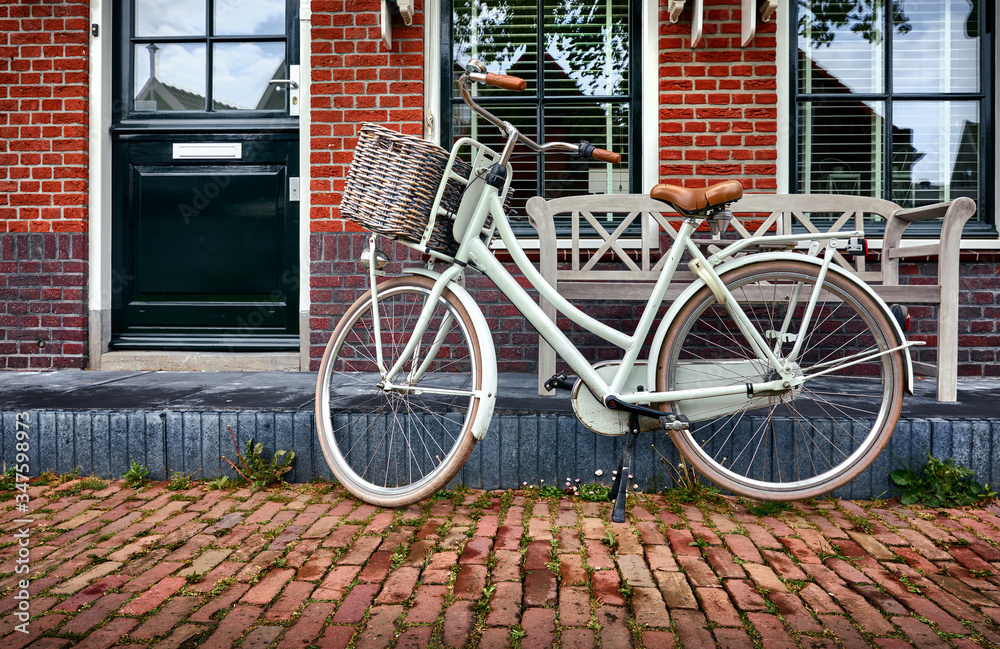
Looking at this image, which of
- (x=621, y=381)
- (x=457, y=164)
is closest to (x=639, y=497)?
(x=621, y=381)

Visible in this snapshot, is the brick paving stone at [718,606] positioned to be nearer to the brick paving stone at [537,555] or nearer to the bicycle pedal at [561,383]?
the brick paving stone at [537,555]

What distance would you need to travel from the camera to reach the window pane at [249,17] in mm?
4141

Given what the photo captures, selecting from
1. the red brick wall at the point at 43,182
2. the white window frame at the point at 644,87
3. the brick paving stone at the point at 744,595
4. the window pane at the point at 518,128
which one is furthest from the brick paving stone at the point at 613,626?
A: the red brick wall at the point at 43,182

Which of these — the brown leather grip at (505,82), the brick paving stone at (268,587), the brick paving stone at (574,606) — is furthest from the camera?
the brown leather grip at (505,82)

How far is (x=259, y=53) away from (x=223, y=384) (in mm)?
2136

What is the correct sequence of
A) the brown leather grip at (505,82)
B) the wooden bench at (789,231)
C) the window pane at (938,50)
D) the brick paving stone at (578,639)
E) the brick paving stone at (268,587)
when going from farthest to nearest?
the window pane at (938,50) < the wooden bench at (789,231) < the brown leather grip at (505,82) < the brick paving stone at (268,587) < the brick paving stone at (578,639)

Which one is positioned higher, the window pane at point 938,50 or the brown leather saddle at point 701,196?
the window pane at point 938,50

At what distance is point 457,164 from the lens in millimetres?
2309

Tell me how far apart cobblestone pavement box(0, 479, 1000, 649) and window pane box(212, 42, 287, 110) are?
2.54 meters

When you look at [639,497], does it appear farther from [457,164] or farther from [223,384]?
[223,384]

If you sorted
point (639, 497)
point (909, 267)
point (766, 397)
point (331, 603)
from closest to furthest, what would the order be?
1. point (331, 603)
2. point (766, 397)
3. point (639, 497)
4. point (909, 267)

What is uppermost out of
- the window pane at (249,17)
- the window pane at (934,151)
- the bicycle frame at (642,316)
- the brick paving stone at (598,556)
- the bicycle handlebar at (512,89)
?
the window pane at (249,17)

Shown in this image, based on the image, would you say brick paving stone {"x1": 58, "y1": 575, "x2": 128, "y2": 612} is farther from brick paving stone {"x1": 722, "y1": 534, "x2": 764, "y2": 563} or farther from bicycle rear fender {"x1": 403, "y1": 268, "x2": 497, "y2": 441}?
brick paving stone {"x1": 722, "y1": 534, "x2": 764, "y2": 563}

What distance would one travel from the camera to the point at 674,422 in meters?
2.22
